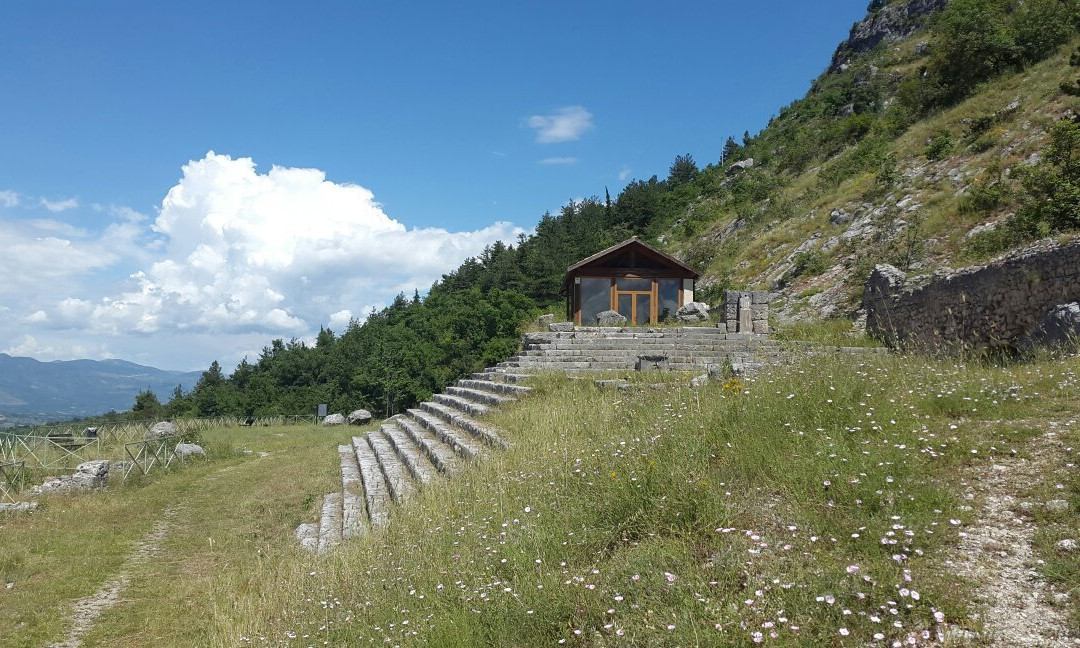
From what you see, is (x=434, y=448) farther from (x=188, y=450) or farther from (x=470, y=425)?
(x=188, y=450)

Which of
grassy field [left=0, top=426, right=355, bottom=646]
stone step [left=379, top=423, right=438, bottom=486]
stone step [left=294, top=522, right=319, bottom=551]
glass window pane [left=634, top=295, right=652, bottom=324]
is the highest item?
glass window pane [left=634, top=295, right=652, bottom=324]

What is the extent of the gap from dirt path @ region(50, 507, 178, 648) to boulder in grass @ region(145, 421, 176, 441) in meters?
10.7

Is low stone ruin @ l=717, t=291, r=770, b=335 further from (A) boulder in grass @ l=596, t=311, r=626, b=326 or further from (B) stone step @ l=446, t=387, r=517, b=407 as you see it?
(B) stone step @ l=446, t=387, r=517, b=407

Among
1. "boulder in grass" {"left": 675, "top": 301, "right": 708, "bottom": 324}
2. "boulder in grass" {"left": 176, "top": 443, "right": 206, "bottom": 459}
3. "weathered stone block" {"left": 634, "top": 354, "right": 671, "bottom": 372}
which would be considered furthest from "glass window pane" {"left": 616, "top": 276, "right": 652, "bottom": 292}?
"boulder in grass" {"left": 176, "top": 443, "right": 206, "bottom": 459}

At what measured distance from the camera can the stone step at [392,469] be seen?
27.4ft

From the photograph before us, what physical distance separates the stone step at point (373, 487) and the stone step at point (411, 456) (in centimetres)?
50

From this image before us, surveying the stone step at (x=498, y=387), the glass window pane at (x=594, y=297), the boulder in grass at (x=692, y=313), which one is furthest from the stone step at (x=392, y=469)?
the boulder in grass at (x=692, y=313)

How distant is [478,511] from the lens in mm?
5172

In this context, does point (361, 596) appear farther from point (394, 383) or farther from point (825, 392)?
point (394, 383)

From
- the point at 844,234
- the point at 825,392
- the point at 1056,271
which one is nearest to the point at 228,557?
the point at 825,392

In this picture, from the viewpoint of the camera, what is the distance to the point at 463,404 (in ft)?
46.5

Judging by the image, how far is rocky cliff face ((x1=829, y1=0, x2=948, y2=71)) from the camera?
59562mm

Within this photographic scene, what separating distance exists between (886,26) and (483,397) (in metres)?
71.3

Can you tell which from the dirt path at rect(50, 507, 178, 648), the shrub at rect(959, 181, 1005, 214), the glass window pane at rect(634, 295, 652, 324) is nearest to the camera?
the dirt path at rect(50, 507, 178, 648)
